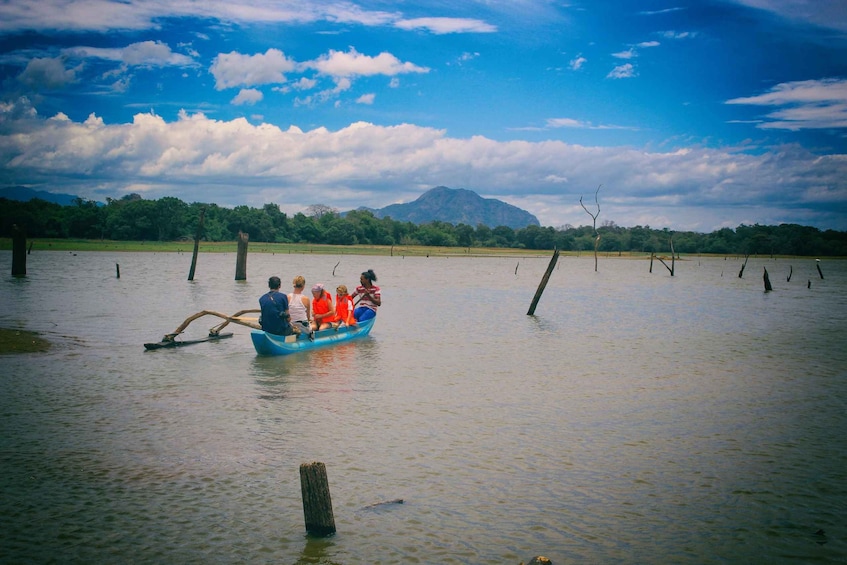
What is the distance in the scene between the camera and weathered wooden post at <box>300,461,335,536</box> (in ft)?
20.4

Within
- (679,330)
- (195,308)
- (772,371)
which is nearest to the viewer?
(772,371)

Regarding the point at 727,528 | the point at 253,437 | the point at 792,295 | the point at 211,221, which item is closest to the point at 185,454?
the point at 253,437

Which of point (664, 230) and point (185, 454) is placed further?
point (664, 230)

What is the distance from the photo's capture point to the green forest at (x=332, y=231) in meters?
104

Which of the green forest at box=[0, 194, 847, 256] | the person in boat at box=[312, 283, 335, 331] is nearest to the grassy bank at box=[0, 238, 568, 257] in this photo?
the green forest at box=[0, 194, 847, 256]

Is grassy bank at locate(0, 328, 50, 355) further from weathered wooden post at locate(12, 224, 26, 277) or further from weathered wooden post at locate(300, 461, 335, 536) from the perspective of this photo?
weathered wooden post at locate(12, 224, 26, 277)

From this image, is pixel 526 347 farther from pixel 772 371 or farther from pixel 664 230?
pixel 664 230

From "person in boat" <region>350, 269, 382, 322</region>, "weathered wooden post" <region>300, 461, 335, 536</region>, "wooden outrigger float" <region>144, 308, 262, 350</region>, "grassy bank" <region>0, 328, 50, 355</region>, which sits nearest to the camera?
"weathered wooden post" <region>300, 461, 335, 536</region>

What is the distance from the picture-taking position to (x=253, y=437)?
9805 millimetres

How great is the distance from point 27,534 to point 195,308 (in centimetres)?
2109

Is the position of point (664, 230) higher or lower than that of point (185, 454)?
higher

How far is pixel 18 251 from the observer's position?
35.9 metres

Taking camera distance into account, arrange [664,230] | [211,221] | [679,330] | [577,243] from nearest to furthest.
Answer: [679,330], [211,221], [577,243], [664,230]

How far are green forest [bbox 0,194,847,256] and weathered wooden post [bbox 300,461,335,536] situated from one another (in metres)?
72.7
